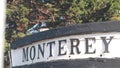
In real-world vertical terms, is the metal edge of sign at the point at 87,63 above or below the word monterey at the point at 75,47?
below

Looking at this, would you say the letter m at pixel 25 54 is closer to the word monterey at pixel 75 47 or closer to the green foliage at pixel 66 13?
the word monterey at pixel 75 47

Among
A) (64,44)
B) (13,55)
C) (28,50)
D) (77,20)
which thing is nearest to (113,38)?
(64,44)

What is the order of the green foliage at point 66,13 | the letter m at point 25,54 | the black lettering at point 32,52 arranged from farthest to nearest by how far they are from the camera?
the green foliage at point 66,13
the letter m at point 25,54
the black lettering at point 32,52

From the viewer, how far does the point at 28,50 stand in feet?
23.9

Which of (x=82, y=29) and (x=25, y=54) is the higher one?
(x=82, y=29)

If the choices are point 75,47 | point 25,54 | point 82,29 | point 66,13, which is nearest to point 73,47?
point 75,47

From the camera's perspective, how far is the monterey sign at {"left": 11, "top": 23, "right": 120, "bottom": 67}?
6.29m

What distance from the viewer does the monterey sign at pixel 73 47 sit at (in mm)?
6293

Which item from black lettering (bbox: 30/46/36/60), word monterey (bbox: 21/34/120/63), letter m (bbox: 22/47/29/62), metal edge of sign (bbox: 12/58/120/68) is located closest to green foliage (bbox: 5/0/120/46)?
letter m (bbox: 22/47/29/62)

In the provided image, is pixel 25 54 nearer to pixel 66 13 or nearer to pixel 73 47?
pixel 73 47

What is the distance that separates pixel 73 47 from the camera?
6.54m

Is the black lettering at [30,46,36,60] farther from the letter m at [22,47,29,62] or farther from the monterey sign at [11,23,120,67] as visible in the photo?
the letter m at [22,47,29,62]

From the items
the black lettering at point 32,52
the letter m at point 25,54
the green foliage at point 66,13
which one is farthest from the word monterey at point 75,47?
the green foliage at point 66,13

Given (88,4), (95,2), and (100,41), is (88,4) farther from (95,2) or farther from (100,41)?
(100,41)
